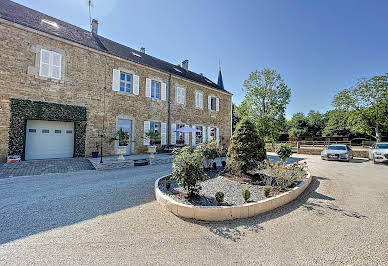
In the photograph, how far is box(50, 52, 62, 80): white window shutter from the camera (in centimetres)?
859

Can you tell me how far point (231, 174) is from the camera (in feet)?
20.3

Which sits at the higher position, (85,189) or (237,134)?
(237,134)

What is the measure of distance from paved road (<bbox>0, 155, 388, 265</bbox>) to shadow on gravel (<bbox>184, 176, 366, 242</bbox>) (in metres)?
0.02

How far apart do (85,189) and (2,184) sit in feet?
8.75

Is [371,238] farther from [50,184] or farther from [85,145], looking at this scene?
[85,145]

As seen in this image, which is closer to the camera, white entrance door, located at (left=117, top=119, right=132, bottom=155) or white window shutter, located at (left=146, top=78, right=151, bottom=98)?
white entrance door, located at (left=117, top=119, right=132, bottom=155)

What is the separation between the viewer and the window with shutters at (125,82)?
11.0 metres

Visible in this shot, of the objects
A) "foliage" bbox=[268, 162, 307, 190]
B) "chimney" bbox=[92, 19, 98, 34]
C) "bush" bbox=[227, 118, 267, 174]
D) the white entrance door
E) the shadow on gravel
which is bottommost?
the shadow on gravel

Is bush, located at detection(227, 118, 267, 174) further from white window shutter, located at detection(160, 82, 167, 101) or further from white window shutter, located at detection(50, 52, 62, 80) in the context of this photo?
white window shutter, located at detection(50, 52, 62, 80)

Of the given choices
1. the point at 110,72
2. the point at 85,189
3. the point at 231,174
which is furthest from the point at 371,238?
the point at 110,72

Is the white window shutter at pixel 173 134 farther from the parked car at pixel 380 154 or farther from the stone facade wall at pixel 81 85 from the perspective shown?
the parked car at pixel 380 154

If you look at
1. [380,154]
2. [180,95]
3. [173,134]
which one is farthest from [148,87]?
[380,154]

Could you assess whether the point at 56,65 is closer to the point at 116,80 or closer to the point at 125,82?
the point at 116,80

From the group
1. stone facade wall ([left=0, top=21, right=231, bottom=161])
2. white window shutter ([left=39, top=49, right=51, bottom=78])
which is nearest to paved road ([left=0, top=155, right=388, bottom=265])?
stone facade wall ([left=0, top=21, right=231, bottom=161])
